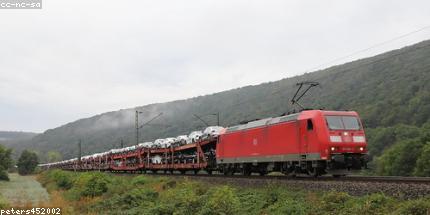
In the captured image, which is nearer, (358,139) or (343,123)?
(358,139)

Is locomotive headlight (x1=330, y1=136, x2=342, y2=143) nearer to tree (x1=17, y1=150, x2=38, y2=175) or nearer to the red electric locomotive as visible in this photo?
the red electric locomotive

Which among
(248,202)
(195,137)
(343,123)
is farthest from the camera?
(195,137)

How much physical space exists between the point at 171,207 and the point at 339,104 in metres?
135

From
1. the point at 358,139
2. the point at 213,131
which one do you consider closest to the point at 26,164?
the point at 213,131

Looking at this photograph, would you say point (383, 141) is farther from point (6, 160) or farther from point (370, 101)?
point (6, 160)

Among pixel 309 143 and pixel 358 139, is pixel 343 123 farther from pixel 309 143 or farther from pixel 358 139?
pixel 309 143

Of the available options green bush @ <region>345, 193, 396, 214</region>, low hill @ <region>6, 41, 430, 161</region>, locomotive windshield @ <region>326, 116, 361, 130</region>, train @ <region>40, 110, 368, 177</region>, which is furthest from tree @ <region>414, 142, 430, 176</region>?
low hill @ <region>6, 41, 430, 161</region>

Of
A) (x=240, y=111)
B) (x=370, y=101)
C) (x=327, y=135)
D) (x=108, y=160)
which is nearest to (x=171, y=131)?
(x=240, y=111)

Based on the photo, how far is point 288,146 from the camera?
A: 27.4 m

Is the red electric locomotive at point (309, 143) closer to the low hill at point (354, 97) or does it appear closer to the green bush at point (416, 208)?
the green bush at point (416, 208)

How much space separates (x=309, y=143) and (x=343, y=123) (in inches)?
87.4

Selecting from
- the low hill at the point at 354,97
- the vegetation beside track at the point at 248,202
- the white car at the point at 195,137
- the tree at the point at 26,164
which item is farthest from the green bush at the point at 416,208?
the tree at the point at 26,164

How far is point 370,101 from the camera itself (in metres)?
148

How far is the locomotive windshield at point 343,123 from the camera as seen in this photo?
82.4ft
